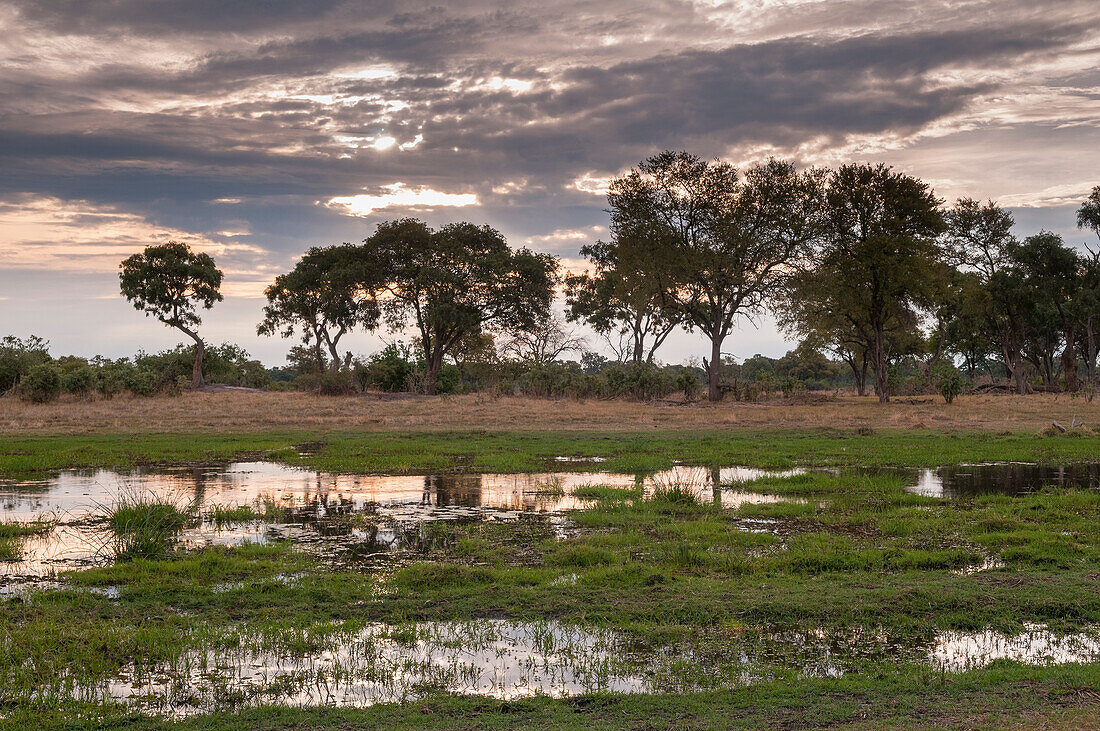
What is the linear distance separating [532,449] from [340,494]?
399 inches

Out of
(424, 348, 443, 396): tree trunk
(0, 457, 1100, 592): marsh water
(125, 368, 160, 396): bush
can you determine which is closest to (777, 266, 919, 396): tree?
(424, 348, 443, 396): tree trunk

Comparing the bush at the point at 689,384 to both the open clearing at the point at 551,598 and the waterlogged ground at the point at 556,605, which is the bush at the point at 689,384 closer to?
the open clearing at the point at 551,598

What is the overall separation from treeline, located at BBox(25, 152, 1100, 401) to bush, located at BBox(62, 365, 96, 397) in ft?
42.3

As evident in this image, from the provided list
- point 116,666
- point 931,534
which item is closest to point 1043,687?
point 931,534

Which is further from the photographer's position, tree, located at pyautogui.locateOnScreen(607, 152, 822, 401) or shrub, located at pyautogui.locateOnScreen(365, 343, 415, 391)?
shrub, located at pyautogui.locateOnScreen(365, 343, 415, 391)

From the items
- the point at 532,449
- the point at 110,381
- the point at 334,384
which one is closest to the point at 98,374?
the point at 110,381

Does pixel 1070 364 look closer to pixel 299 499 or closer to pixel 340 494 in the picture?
pixel 340 494

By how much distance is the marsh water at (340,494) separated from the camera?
41.3ft

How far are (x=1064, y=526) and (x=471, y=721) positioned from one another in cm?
1124

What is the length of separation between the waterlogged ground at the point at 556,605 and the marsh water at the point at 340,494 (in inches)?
4.4

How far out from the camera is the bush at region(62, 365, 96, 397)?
154ft

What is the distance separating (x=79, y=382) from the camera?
47469 millimetres

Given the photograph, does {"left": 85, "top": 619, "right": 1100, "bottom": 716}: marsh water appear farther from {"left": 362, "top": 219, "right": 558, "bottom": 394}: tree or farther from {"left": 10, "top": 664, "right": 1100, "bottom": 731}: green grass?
{"left": 362, "top": 219, "right": 558, "bottom": 394}: tree

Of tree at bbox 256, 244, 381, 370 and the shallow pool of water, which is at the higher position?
tree at bbox 256, 244, 381, 370
